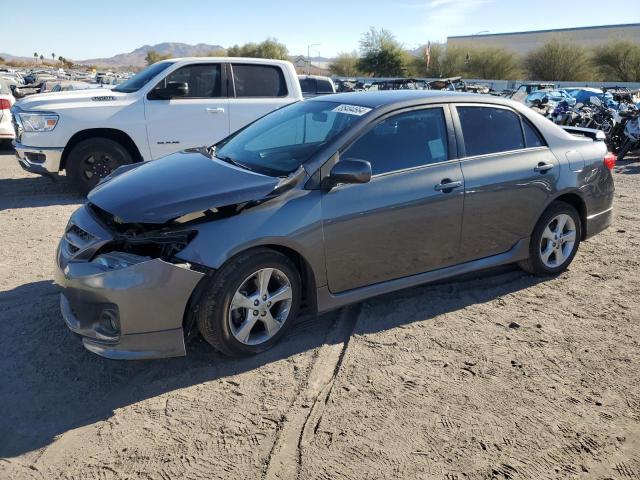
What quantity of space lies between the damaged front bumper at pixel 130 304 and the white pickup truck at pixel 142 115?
4807mm

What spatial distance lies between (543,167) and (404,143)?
1.47m

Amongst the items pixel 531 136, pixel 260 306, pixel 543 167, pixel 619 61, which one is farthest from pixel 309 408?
pixel 619 61

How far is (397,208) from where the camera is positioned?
3.96 meters

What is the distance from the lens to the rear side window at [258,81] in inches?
332

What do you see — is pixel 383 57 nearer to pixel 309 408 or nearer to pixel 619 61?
pixel 619 61

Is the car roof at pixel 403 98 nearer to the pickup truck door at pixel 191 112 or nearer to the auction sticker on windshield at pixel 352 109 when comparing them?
the auction sticker on windshield at pixel 352 109

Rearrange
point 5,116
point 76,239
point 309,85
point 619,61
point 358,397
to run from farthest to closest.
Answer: point 619,61 < point 309,85 < point 5,116 < point 76,239 < point 358,397

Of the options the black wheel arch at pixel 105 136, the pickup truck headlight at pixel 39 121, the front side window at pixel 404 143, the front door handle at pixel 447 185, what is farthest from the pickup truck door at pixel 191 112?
the front door handle at pixel 447 185

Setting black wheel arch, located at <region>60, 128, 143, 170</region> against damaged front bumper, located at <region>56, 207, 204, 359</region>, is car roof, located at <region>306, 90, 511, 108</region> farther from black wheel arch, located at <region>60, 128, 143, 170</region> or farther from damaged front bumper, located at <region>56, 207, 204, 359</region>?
black wheel arch, located at <region>60, 128, 143, 170</region>

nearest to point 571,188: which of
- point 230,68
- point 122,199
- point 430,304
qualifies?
point 430,304

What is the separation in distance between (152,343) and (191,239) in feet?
2.17

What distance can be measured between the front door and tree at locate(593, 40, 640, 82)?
190 ft

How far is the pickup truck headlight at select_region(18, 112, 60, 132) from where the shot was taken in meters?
7.40

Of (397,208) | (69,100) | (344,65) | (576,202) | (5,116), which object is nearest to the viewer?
(397,208)
